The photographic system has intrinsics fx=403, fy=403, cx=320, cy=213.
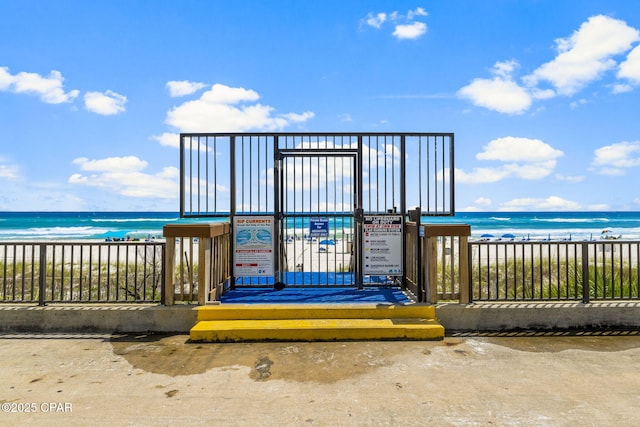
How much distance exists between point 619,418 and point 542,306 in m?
2.82

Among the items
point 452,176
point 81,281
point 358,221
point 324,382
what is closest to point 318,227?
point 358,221

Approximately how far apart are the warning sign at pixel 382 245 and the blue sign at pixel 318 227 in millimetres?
725

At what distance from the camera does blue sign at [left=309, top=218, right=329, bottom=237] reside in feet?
23.9

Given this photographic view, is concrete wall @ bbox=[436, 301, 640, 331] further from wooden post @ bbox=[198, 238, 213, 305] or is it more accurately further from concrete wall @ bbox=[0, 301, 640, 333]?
wooden post @ bbox=[198, 238, 213, 305]

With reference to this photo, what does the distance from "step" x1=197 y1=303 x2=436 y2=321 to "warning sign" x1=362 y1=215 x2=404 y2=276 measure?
4.04 ft

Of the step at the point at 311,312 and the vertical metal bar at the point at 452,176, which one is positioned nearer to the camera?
the step at the point at 311,312

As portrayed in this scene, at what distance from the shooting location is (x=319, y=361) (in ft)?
15.2

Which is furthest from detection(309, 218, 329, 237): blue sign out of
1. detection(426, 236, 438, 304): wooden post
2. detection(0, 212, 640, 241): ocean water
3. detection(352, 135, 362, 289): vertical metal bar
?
detection(0, 212, 640, 241): ocean water

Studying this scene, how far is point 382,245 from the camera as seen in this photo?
7133 millimetres

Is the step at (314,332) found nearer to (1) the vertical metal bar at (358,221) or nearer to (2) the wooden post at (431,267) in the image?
(2) the wooden post at (431,267)

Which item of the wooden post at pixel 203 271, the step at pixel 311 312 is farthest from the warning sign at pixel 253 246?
the step at pixel 311 312

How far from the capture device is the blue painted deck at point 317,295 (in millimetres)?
6402

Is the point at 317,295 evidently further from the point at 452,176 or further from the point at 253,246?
the point at 452,176

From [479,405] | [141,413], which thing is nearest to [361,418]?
[479,405]
